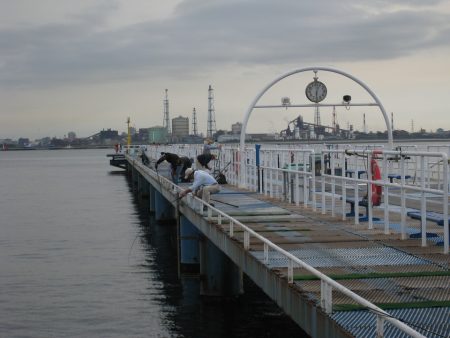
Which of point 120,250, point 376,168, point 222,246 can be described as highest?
point 376,168

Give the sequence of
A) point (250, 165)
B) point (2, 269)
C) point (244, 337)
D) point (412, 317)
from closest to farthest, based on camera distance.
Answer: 1. point (412, 317)
2. point (244, 337)
3. point (250, 165)
4. point (2, 269)

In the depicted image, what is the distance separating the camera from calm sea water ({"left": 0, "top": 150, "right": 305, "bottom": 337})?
17859mm

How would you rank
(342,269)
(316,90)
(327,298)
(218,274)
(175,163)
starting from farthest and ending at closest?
(175,163)
(316,90)
(218,274)
(342,269)
(327,298)

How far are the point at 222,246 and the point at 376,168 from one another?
346 centimetres

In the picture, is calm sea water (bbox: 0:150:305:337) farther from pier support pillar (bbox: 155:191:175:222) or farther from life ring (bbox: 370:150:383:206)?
life ring (bbox: 370:150:383:206)

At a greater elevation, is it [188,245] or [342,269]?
[342,269]

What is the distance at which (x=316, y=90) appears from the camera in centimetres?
2345

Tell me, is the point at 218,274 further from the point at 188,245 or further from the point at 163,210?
the point at 163,210

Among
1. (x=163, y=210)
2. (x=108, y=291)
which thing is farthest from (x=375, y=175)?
(x=163, y=210)

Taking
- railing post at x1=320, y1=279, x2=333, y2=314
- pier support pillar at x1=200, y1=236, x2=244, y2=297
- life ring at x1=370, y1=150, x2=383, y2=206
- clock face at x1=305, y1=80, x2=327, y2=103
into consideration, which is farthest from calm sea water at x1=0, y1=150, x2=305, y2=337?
railing post at x1=320, y1=279, x2=333, y2=314

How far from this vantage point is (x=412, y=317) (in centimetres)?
711

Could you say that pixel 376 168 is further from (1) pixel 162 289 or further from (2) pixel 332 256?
(1) pixel 162 289

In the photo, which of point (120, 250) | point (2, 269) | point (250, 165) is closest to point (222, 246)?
point (250, 165)

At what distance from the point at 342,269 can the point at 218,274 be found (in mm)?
10166
